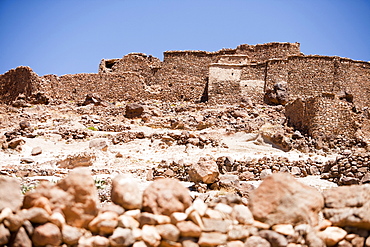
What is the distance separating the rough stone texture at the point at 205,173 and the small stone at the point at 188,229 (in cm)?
590

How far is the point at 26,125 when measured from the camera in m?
20.3

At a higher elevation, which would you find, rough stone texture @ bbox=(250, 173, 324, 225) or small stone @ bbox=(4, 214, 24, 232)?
rough stone texture @ bbox=(250, 173, 324, 225)

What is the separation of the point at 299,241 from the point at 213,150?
1185cm

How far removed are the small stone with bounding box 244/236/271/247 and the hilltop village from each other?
0.03m

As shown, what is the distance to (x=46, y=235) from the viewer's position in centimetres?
407

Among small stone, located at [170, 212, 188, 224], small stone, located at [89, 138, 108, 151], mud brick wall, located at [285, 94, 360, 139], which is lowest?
small stone, located at [170, 212, 188, 224]

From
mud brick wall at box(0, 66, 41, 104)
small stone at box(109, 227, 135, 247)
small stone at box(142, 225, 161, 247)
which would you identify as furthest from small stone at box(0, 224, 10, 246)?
mud brick wall at box(0, 66, 41, 104)

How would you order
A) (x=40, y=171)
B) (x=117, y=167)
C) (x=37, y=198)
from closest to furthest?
(x=37, y=198), (x=40, y=171), (x=117, y=167)

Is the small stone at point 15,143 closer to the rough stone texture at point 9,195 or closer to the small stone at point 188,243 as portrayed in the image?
the rough stone texture at point 9,195

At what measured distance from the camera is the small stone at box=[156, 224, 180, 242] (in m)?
4.33

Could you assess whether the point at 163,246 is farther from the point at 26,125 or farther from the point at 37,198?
the point at 26,125

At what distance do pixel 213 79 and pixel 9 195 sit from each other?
86.2ft

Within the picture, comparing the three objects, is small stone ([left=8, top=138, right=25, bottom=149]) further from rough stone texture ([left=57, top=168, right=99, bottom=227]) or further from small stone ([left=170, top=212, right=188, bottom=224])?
small stone ([left=170, top=212, right=188, bottom=224])

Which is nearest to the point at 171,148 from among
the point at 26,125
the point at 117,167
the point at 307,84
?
the point at 117,167
